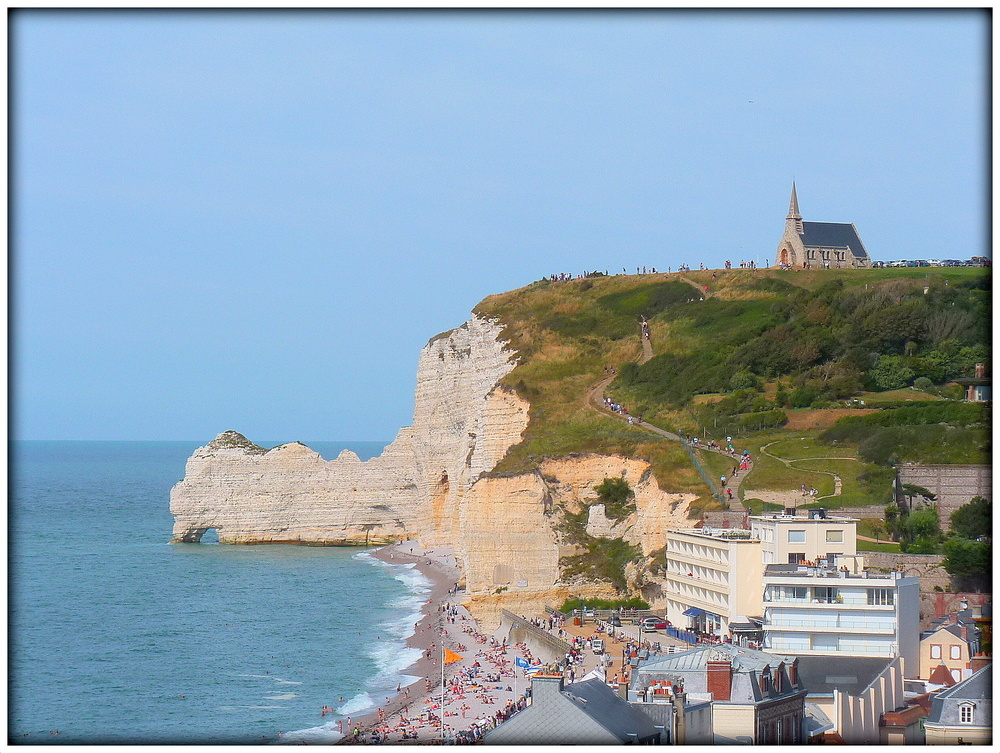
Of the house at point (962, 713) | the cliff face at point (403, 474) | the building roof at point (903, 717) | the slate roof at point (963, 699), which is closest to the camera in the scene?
the house at point (962, 713)

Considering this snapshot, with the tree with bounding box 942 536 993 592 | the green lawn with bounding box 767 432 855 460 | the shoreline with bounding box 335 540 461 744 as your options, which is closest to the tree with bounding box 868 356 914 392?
the green lawn with bounding box 767 432 855 460

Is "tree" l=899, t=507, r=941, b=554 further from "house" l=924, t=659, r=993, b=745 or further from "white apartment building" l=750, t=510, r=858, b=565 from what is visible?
"house" l=924, t=659, r=993, b=745

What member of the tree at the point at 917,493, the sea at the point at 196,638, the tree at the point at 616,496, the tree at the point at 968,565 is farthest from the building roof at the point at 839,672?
the tree at the point at 616,496

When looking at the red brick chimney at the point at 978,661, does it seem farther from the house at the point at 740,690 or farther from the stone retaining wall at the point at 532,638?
the stone retaining wall at the point at 532,638

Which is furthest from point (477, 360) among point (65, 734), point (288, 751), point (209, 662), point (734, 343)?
point (288, 751)

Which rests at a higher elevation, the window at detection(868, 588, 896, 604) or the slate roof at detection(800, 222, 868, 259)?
the slate roof at detection(800, 222, 868, 259)

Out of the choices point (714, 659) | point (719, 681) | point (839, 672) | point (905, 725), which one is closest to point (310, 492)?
point (839, 672)
